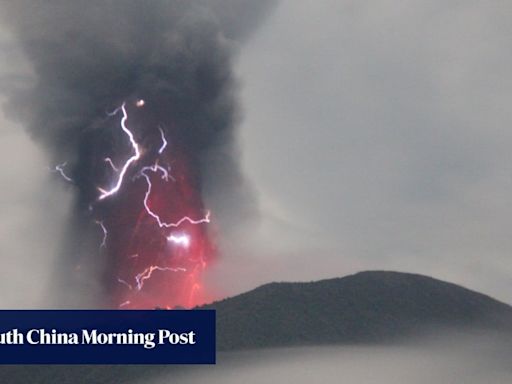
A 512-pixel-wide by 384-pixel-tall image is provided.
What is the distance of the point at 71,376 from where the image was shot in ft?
152

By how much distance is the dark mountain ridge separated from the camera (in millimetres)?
49781

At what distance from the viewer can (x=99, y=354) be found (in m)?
39.2

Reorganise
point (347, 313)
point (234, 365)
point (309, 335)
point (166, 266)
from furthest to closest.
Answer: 1. point (166, 266)
2. point (347, 313)
3. point (309, 335)
4. point (234, 365)

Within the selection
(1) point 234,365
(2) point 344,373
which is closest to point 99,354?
(1) point 234,365

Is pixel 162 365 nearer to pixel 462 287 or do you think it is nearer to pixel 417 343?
pixel 417 343

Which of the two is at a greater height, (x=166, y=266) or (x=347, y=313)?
(x=166, y=266)

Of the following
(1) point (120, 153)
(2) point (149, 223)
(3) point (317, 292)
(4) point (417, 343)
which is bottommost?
(4) point (417, 343)

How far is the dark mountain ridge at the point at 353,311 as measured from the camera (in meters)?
49.8

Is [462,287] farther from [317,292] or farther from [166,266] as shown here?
[166,266]

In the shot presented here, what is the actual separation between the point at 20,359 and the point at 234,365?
11107mm

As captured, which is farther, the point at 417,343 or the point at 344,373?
the point at 417,343

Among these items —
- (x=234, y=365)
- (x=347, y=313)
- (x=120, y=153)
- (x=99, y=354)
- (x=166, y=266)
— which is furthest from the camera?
(x=120, y=153)

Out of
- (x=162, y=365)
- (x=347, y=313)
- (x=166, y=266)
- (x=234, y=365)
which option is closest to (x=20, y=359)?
(x=162, y=365)

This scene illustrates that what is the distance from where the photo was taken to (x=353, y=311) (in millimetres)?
53219
